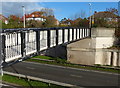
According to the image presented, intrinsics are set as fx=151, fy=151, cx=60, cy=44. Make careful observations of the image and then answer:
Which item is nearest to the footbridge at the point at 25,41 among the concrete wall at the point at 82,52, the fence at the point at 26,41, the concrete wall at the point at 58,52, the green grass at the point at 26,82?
the fence at the point at 26,41

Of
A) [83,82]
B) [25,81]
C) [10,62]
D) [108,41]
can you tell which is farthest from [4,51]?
[108,41]

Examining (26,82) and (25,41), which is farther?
(26,82)

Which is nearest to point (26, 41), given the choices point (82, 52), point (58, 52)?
point (82, 52)

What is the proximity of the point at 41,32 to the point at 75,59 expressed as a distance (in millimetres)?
14871

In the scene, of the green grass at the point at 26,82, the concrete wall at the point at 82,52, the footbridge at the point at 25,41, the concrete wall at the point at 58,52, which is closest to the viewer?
the footbridge at the point at 25,41

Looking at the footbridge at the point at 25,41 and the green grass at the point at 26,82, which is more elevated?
the footbridge at the point at 25,41

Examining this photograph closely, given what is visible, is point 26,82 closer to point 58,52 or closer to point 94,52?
point 94,52

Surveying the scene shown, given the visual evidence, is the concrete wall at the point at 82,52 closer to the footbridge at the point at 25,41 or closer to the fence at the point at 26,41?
the fence at the point at 26,41

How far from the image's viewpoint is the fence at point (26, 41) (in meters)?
7.14

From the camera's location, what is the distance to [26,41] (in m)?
8.86

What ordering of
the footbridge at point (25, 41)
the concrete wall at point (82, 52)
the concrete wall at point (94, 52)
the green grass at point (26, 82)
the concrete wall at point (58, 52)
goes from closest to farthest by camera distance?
the footbridge at point (25, 41), the green grass at point (26, 82), the concrete wall at point (94, 52), the concrete wall at point (82, 52), the concrete wall at point (58, 52)

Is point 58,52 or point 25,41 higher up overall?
point 25,41

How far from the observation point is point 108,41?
2520cm

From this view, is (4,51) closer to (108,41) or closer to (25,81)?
(25,81)
